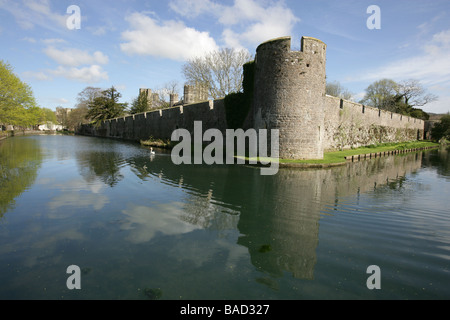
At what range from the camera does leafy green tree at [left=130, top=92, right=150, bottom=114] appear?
147 ft

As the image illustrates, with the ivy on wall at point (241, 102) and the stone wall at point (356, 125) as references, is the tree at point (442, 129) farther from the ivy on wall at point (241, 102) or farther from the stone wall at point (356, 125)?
the ivy on wall at point (241, 102)

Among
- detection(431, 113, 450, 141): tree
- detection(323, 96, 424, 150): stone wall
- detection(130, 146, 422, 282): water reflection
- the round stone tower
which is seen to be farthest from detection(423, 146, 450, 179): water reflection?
detection(431, 113, 450, 141): tree

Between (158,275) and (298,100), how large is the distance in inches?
481

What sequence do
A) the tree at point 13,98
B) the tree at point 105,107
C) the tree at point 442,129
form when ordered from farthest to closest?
1. the tree at point 105,107
2. the tree at point 442,129
3. the tree at point 13,98

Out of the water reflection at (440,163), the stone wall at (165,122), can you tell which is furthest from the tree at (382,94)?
the stone wall at (165,122)

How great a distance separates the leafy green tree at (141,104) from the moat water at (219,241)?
127 ft

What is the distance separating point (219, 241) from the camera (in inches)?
163

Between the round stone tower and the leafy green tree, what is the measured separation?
1360 inches

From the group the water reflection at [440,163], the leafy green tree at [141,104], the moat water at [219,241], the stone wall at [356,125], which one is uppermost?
the leafy green tree at [141,104]

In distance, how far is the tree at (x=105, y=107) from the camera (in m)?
49.2

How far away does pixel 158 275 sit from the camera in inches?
123
